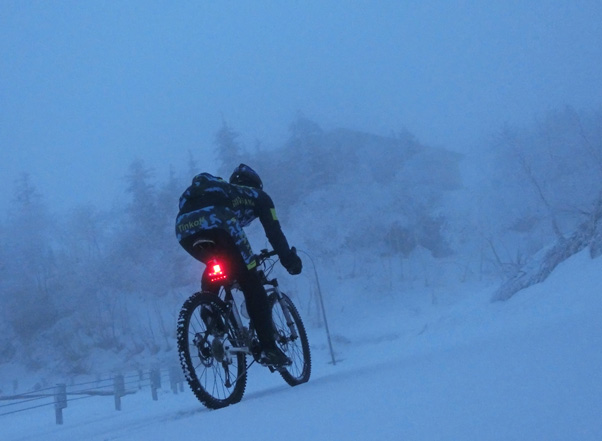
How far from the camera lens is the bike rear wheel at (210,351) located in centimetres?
296

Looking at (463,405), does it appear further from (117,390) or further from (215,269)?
(117,390)

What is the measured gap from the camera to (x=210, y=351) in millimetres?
3109

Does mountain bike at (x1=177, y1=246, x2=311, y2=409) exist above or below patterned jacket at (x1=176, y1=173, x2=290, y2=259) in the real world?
below

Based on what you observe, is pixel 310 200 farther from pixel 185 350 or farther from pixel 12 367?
pixel 185 350

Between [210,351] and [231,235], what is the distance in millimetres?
720

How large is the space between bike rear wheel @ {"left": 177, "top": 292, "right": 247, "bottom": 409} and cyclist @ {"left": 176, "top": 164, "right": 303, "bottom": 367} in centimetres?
15

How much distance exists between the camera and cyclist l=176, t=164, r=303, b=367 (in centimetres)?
Answer: 307

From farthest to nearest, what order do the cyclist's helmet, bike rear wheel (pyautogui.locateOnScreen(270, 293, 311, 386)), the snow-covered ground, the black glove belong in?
bike rear wheel (pyautogui.locateOnScreen(270, 293, 311, 386)) < the cyclist's helmet < the black glove < the snow-covered ground

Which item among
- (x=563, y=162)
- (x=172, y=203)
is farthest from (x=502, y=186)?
(x=172, y=203)

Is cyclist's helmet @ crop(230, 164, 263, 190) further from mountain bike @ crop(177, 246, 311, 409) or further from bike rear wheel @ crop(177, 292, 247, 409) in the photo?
bike rear wheel @ crop(177, 292, 247, 409)

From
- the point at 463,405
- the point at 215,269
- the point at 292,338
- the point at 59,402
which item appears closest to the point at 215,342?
the point at 215,269

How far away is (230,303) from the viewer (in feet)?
10.8

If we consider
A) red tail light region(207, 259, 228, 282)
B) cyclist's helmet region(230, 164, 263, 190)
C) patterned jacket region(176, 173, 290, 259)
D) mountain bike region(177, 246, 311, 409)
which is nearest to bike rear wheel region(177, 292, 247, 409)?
mountain bike region(177, 246, 311, 409)

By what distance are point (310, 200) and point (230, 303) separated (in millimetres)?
40233
